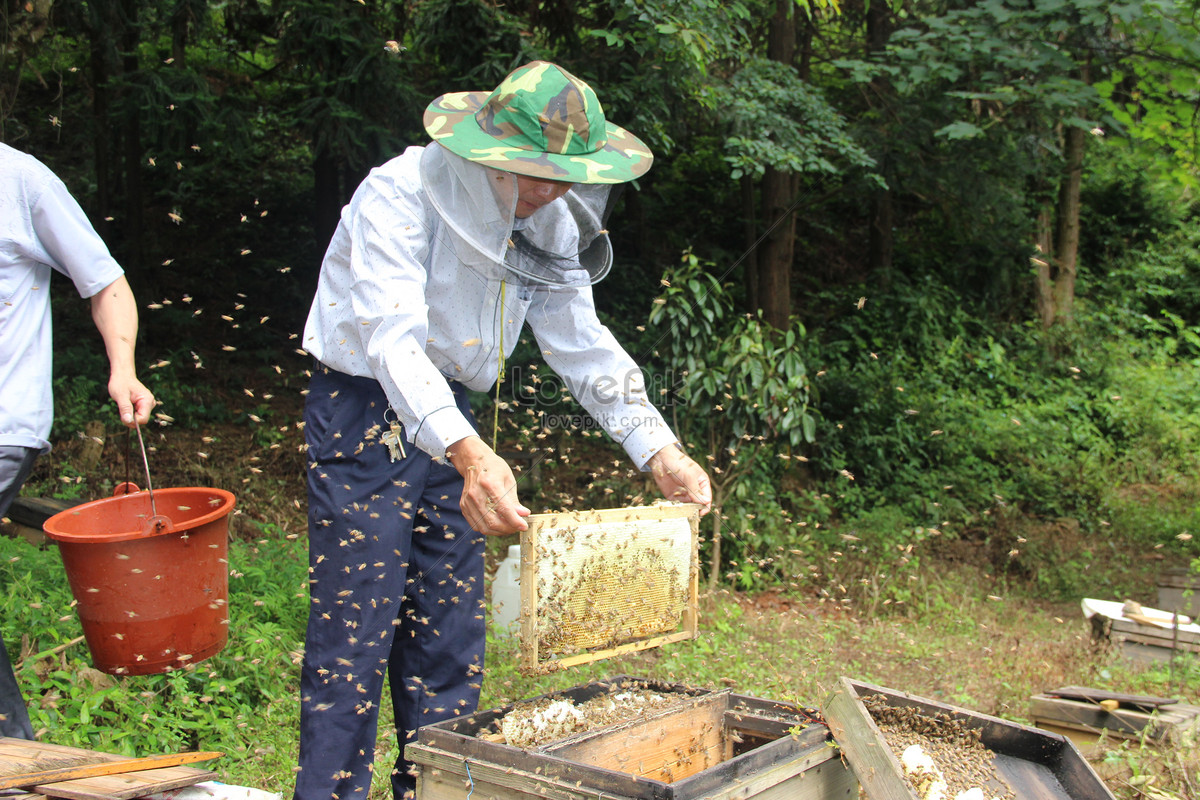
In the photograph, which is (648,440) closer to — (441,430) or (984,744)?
(441,430)

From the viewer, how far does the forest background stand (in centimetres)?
491

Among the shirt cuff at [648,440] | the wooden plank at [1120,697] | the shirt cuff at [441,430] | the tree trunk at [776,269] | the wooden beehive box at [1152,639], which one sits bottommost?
the wooden beehive box at [1152,639]

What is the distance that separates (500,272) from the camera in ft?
6.82

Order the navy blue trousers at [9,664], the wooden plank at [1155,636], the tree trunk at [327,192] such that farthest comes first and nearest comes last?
the tree trunk at [327,192]
the wooden plank at [1155,636]
the navy blue trousers at [9,664]

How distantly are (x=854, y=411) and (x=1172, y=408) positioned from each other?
2892 mm

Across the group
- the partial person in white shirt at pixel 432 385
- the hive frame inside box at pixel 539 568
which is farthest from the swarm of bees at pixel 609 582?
the partial person in white shirt at pixel 432 385

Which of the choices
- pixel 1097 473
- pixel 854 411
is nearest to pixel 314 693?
→ pixel 854 411

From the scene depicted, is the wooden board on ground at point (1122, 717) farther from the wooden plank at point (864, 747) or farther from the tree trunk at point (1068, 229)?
the tree trunk at point (1068, 229)

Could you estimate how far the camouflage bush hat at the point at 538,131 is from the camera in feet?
5.97

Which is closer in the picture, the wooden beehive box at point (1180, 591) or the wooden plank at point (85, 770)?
the wooden plank at point (85, 770)

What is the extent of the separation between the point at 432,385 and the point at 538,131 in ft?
1.93

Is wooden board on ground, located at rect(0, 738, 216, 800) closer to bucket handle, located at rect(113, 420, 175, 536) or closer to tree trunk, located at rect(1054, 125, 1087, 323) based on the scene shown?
bucket handle, located at rect(113, 420, 175, 536)

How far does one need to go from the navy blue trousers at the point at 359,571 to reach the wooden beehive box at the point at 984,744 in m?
0.95

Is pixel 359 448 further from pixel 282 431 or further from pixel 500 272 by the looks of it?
pixel 282 431
